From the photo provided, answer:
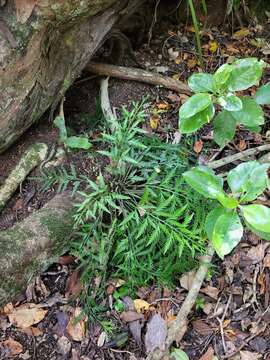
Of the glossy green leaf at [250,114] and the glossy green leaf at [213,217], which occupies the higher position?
the glossy green leaf at [250,114]

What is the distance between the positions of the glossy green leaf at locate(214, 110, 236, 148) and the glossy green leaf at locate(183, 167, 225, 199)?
1.39ft

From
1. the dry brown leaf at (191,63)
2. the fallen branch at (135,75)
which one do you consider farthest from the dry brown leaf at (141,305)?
the dry brown leaf at (191,63)

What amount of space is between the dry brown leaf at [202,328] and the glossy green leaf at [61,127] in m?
1.20

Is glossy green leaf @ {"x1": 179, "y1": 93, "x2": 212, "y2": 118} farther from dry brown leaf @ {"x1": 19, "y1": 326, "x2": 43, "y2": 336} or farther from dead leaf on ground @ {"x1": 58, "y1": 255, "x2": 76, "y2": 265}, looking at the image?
dry brown leaf @ {"x1": 19, "y1": 326, "x2": 43, "y2": 336}

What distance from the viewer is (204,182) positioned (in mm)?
1851

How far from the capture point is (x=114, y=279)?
8.31 feet

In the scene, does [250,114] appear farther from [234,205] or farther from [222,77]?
[234,205]

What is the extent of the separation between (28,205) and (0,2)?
40.2 inches

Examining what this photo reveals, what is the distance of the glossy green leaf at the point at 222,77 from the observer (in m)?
2.03

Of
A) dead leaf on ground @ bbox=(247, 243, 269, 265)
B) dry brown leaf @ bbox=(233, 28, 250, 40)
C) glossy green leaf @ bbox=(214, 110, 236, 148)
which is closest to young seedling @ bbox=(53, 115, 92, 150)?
glossy green leaf @ bbox=(214, 110, 236, 148)

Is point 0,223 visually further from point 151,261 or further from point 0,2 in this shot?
point 0,2

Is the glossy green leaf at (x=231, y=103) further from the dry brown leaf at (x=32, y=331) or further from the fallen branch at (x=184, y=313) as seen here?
the dry brown leaf at (x=32, y=331)

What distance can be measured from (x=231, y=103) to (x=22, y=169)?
1.23 meters

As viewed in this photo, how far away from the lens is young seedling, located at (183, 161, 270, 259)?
1677mm
